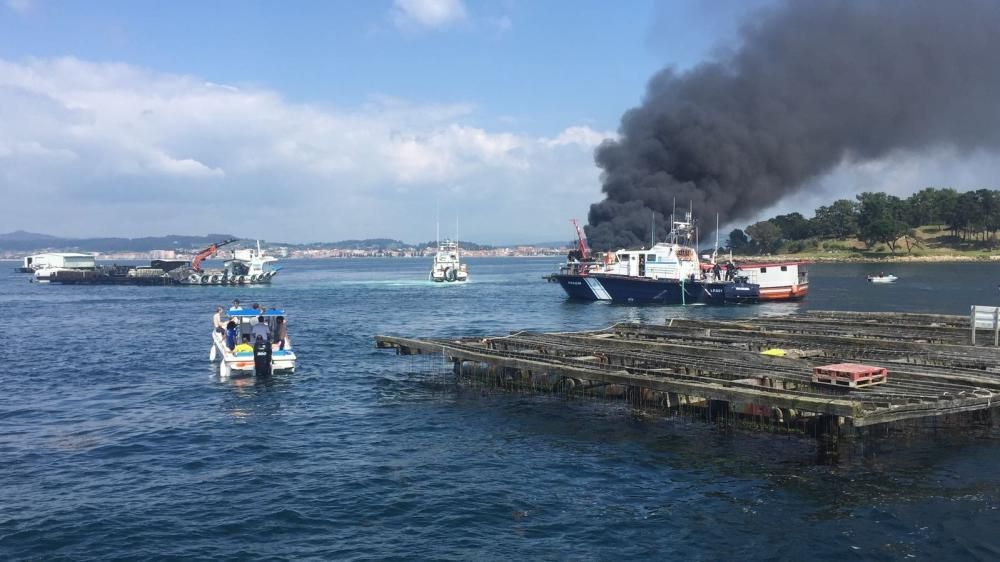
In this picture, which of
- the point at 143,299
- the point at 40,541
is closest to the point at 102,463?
the point at 40,541

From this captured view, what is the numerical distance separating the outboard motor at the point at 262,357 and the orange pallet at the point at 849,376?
24.9 m

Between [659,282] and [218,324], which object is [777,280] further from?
[218,324]

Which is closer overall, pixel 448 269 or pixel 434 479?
pixel 434 479

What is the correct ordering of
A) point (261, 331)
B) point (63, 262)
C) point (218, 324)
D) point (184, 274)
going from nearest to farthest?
point (261, 331) < point (218, 324) < point (184, 274) < point (63, 262)

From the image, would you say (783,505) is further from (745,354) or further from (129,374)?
(129,374)

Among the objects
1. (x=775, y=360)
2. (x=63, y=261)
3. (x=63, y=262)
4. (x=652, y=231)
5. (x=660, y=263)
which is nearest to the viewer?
(x=775, y=360)

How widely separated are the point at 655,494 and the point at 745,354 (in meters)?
14.3

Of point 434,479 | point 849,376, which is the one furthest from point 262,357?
point 849,376

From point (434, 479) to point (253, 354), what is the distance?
1948cm

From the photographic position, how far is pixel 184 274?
462 ft

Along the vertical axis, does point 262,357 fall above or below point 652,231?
below

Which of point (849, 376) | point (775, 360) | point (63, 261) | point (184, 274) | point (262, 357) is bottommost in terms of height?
point (262, 357)

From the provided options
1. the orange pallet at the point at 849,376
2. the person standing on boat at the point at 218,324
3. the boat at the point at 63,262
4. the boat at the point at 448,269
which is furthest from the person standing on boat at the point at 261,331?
the boat at the point at 63,262

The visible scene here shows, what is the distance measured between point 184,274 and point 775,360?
131 metres
